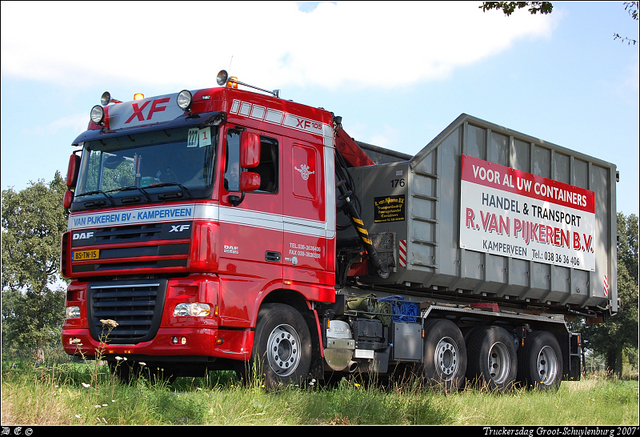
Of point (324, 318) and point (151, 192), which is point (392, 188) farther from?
point (151, 192)

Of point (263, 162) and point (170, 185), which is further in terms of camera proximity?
point (263, 162)

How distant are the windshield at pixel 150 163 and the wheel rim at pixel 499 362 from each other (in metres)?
6.32

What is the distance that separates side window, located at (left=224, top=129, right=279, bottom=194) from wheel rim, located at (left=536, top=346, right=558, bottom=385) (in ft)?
21.8

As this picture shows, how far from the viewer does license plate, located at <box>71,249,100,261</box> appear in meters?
8.57

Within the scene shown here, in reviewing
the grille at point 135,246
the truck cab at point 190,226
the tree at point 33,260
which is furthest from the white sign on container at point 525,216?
the tree at point 33,260

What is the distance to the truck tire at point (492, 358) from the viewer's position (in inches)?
455

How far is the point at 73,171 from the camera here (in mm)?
9156

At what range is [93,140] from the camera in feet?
29.9

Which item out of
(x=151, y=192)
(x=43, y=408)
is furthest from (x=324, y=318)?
(x=43, y=408)

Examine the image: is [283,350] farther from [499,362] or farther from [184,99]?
[499,362]

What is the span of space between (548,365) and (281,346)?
645cm

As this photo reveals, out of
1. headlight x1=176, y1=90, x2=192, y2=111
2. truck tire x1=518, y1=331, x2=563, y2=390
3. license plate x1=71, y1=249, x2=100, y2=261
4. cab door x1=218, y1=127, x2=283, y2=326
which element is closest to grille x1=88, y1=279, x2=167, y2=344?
license plate x1=71, y1=249, x2=100, y2=261

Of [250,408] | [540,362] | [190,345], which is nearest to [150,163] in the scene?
[190,345]

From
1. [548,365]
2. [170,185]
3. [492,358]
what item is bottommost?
[548,365]
